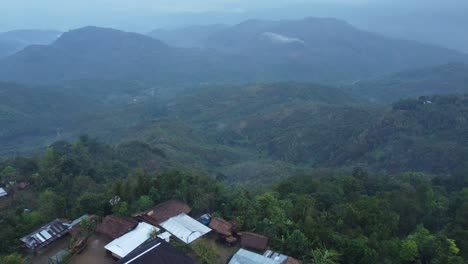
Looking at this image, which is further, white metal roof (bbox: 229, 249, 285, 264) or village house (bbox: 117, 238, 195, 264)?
white metal roof (bbox: 229, 249, 285, 264)

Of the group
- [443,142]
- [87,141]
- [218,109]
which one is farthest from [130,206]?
[218,109]

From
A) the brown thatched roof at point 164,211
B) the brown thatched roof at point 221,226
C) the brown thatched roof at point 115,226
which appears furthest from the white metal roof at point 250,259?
the brown thatched roof at point 115,226

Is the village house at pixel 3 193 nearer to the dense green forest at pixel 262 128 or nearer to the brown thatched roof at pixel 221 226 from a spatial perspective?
the brown thatched roof at pixel 221 226

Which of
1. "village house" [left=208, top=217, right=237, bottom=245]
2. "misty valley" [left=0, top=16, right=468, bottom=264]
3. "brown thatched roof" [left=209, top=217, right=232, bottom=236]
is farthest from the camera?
"brown thatched roof" [left=209, top=217, right=232, bottom=236]


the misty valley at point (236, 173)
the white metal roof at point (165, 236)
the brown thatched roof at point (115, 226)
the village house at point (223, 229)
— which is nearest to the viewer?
the white metal roof at point (165, 236)

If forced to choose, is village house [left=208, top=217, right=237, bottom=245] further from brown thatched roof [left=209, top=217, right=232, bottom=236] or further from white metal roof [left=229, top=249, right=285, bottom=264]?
white metal roof [left=229, top=249, right=285, bottom=264]

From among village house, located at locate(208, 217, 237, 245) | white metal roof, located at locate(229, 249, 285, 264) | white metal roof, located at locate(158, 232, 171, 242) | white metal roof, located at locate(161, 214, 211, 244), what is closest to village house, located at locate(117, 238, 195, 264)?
white metal roof, located at locate(158, 232, 171, 242)

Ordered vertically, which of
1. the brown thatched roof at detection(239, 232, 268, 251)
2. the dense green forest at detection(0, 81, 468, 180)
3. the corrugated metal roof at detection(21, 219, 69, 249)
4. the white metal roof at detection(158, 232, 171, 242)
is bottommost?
the dense green forest at detection(0, 81, 468, 180)
